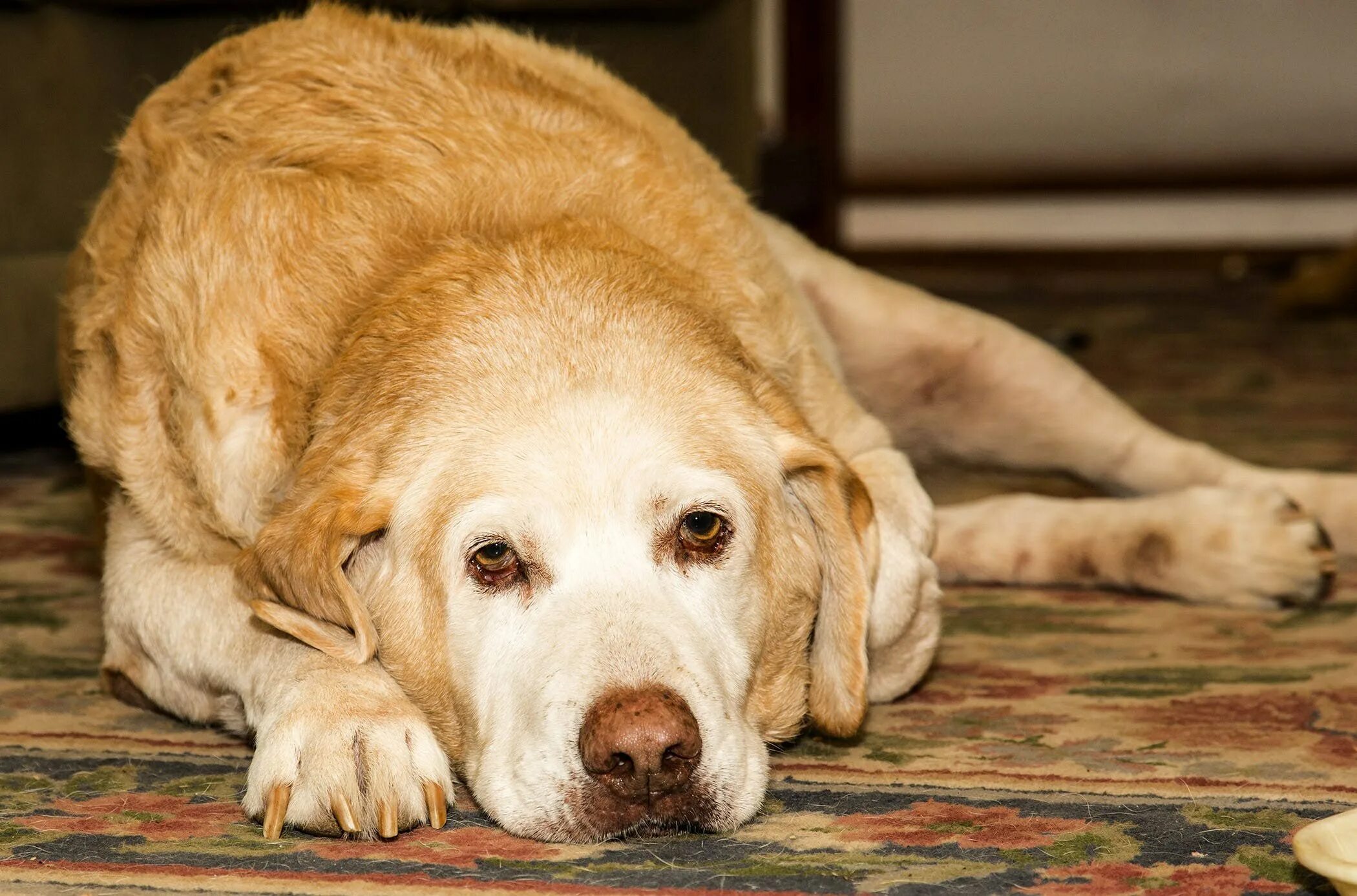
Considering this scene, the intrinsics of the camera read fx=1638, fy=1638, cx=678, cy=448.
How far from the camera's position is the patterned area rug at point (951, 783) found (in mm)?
1754

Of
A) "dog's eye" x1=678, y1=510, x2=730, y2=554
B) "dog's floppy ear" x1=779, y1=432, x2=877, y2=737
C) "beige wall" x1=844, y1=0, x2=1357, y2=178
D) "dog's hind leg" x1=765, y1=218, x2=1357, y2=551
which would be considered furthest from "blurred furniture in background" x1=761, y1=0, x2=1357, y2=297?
"dog's eye" x1=678, y1=510, x2=730, y2=554

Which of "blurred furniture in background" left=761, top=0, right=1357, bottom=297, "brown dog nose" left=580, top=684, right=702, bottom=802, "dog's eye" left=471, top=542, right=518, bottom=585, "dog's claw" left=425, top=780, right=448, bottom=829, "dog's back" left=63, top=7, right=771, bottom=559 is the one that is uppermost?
"dog's back" left=63, top=7, right=771, bottom=559

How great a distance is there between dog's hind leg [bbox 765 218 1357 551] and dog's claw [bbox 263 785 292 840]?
5.71 ft

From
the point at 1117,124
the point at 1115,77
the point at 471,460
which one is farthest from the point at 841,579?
the point at 1117,124

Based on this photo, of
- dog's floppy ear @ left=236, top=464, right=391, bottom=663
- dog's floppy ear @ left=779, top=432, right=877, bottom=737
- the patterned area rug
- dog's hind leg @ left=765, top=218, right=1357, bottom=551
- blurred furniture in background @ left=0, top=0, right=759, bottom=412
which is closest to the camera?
the patterned area rug

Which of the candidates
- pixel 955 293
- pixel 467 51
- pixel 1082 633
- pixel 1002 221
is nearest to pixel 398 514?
pixel 467 51

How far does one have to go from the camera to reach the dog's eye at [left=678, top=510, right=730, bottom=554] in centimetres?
199

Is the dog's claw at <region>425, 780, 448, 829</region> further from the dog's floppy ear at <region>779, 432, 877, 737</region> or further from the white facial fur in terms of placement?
the dog's floppy ear at <region>779, 432, 877, 737</region>

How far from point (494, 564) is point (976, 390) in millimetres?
1756

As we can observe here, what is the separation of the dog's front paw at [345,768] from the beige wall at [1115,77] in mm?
7902

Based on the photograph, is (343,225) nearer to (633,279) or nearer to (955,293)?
(633,279)

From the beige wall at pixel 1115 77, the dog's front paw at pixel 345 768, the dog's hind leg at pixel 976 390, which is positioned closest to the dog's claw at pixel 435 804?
the dog's front paw at pixel 345 768

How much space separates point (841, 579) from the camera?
87.2 inches

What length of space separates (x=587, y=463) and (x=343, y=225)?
606mm
